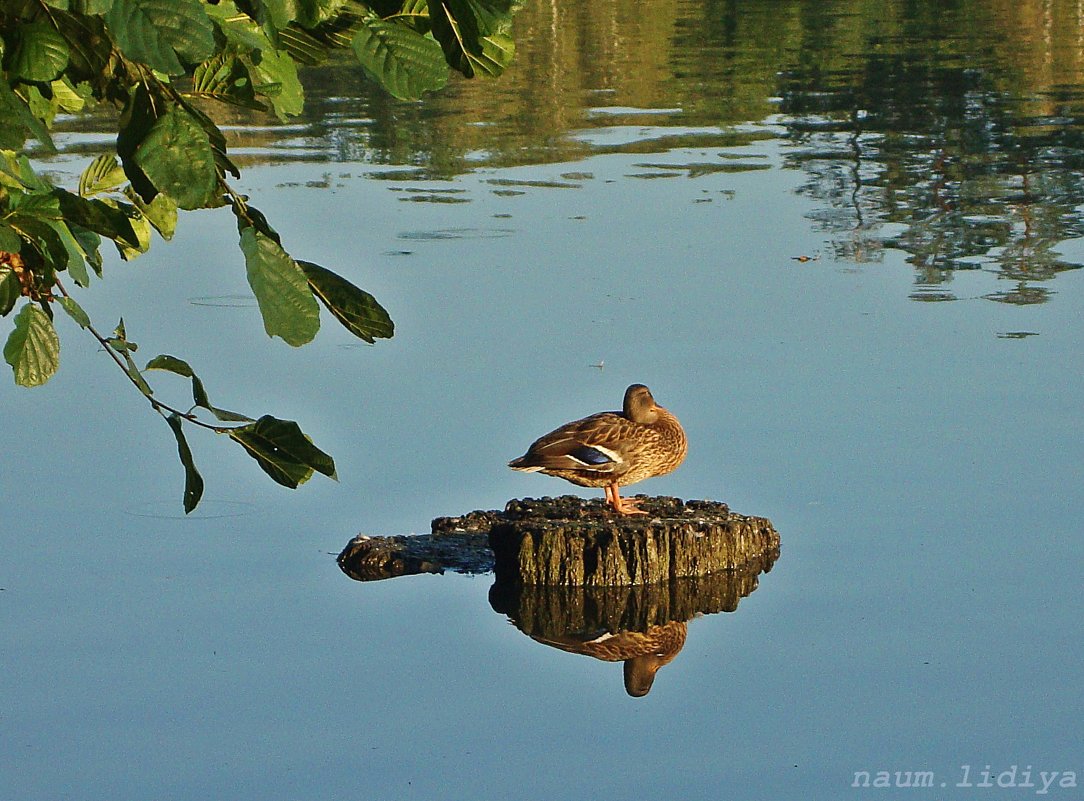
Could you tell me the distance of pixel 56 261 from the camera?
91.3 inches

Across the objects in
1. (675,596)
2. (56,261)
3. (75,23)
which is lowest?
(675,596)

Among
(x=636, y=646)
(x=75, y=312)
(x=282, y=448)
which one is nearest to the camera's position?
(x=282, y=448)

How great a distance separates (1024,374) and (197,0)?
8548 millimetres

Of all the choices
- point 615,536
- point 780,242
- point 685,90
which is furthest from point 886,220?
point 685,90

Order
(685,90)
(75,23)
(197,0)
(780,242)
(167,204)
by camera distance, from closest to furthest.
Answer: (197,0), (75,23), (167,204), (780,242), (685,90)

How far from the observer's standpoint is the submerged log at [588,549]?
753 cm

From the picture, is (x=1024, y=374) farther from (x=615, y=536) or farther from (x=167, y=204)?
(x=167, y=204)

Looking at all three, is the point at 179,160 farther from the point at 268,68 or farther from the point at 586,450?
the point at 586,450

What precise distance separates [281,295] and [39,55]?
40 cm

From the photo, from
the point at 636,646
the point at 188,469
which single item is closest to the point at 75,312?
the point at 188,469

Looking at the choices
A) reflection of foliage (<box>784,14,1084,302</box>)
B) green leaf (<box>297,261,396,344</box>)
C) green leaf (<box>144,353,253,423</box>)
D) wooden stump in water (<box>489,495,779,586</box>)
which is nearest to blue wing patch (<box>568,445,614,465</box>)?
wooden stump in water (<box>489,495,779,586</box>)

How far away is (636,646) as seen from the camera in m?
7.21

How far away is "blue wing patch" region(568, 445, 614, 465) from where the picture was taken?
26.0 ft

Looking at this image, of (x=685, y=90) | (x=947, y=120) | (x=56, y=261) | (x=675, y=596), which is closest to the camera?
(x=56, y=261)
